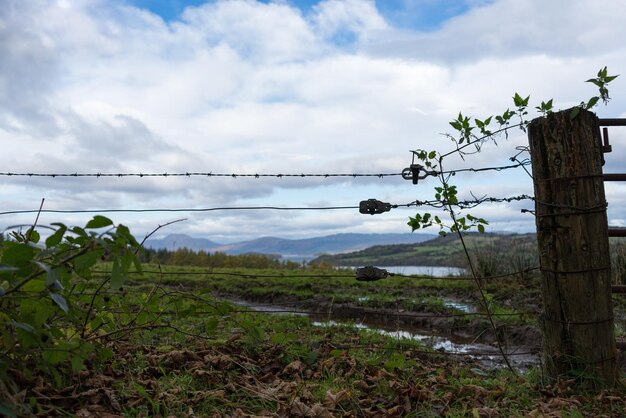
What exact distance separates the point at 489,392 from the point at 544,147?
1.85 m

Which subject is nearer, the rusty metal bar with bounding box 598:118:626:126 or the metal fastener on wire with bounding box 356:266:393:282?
the rusty metal bar with bounding box 598:118:626:126

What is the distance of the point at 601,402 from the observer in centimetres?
361

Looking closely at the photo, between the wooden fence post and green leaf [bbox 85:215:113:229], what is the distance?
3.13 meters

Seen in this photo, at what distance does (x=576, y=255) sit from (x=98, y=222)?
3265 millimetres

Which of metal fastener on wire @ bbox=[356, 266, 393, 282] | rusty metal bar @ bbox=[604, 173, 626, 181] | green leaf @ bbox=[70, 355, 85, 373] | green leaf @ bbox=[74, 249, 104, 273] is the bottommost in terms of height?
green leaf @ bbox=[70, 355, 85, 373]

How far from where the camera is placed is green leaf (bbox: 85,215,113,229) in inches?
87.3

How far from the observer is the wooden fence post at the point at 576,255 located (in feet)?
12.6

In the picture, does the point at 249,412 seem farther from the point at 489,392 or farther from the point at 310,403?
the point at 489,392

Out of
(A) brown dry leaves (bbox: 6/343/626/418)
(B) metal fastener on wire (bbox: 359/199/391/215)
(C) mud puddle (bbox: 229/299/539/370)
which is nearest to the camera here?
(A) brown dry leaves (bbox: 6/343/626/418)

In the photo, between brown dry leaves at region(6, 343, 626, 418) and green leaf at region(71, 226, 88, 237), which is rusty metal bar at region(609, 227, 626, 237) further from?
green leaf at region(71, 226, 88, 237)

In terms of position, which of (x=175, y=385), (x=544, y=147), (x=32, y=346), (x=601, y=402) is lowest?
(x=601, y=402)

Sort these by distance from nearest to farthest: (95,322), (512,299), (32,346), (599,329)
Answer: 1. (32,346)
2. (95,322)
3. (599,329)
4. (512,299)

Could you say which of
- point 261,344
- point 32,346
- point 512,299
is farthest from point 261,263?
point 32,346

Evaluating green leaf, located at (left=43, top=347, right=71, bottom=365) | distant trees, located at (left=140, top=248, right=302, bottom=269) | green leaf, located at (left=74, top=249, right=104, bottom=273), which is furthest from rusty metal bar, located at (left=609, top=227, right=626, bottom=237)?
distant trees, located at (left=140, top=248, right=302, bottom=269)
